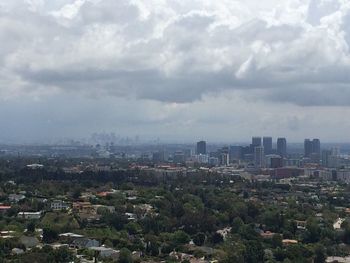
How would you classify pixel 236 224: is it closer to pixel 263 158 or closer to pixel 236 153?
pixel 263 158

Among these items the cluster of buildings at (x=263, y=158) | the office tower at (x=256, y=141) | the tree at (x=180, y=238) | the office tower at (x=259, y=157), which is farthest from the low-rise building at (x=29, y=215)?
the office tower at (x=256, y=141)

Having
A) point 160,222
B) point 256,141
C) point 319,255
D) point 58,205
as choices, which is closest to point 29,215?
point 58,205

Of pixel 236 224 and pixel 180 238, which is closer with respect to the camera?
pixel 180 238

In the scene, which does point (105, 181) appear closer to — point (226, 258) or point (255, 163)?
point (226, 258)

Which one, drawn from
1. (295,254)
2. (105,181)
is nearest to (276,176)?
(105,181)

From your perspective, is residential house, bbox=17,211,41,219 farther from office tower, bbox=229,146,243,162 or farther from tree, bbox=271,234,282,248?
office tower, bbox=229,146,243,162

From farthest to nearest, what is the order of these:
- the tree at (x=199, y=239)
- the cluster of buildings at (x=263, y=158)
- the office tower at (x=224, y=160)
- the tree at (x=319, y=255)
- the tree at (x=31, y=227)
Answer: the office tower at (x=224, y=160)
the cluster of buildings at (x=263, y=158)
the tree at (x=31, y=227)
the tree at (x=199, y=239)
the tree at (x=319, y=255)

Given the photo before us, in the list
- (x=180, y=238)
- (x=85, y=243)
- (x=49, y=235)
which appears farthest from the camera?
(x=180, y=238)

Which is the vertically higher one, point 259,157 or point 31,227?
point 259,157

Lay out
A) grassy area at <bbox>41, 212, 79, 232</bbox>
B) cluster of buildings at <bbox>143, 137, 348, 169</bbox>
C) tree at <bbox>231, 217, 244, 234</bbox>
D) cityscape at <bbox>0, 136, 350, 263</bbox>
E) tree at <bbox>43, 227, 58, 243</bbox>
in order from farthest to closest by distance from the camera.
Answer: cluster of buildings at <bbox>143, 137, 348, 169</bbox> < tree at <bbox>231, 217, 244, 234</bbox> < grassy area at <bbox>41, 212, 79, 232</bbox> < tree at <bbox>43, 227, 58, 243</bbox> < cityscape at <bbox>0, 136, 350, 263</bbox>

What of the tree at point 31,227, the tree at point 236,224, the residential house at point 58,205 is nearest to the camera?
the tree at point 31,227

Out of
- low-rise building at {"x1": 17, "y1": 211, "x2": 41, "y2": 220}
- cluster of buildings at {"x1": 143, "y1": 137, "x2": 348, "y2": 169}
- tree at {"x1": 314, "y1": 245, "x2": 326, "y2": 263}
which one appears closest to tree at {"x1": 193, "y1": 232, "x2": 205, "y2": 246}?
tree at {"x1": 314, "y1": 245, "x2": 326, "y2": 263}

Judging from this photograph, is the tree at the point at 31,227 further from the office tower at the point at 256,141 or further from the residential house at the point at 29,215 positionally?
the office tower at the point at 256,141

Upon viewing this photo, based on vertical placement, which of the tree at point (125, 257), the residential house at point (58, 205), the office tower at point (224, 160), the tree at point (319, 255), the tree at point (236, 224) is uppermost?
A: the office tower at point (224, 160)
